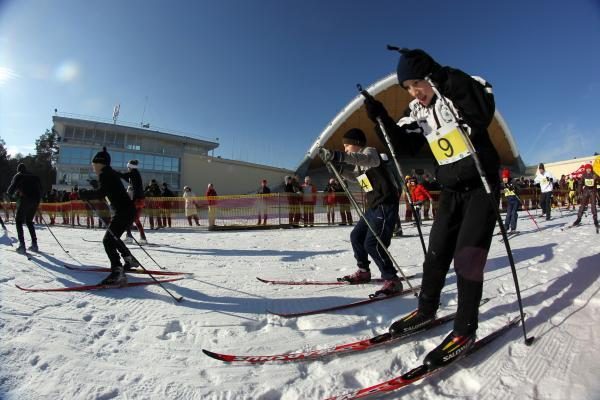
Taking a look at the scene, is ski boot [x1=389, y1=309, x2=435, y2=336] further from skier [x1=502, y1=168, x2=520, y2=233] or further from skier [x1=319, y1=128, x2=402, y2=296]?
skier [x1=502, y1=168, x2=520, y2=233]

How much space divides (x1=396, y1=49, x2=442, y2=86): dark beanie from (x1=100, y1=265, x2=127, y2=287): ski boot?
419cm

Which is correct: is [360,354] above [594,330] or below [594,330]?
below

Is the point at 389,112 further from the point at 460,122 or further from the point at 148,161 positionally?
the point at 460,122

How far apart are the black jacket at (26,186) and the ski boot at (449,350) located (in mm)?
8262

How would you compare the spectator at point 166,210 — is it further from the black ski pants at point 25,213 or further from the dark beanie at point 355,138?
the dark beanie at point 355,138

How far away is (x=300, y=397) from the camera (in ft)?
5.82

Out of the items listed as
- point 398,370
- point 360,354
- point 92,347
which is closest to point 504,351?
point 398,370

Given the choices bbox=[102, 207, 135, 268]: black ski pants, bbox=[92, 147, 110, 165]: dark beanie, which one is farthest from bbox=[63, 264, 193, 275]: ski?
bbox=[92, 147, 110, 165]: dark beanie

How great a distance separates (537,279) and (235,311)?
3533 millimetres

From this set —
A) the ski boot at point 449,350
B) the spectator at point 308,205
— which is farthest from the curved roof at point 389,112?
the ski boot at point 449,350

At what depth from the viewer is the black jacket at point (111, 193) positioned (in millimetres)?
4524

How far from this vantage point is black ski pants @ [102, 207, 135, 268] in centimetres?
434

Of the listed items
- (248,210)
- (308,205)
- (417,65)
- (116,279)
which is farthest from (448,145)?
(248,210)

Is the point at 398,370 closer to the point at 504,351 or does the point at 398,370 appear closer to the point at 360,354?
the point at 360,354
